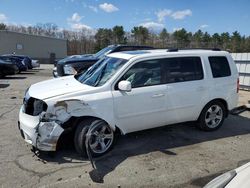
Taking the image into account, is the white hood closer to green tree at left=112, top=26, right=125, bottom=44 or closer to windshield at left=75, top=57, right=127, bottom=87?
windshield at left=75, top=57, right=127, bottom=87

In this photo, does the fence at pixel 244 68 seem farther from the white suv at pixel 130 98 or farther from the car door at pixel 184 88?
the car door at pixel 184 88

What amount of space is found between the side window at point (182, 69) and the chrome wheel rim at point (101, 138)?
154cm

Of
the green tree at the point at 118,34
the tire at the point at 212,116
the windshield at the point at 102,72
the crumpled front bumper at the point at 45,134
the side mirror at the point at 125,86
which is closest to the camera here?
the crumpled front bumper at the point at 45,134

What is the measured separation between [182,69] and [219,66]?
105 cm

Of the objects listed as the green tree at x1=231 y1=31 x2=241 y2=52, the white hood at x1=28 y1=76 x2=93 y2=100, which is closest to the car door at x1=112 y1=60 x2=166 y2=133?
the white hood at x1=28 y1=76 x2=93 y2=100

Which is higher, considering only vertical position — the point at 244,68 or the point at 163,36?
the point at 163,36

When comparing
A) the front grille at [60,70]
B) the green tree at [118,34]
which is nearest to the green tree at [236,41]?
the green tree at [118,34]

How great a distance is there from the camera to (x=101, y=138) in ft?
16.9

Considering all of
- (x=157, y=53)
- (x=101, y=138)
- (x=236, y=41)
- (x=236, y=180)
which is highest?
(x=236, y=41)

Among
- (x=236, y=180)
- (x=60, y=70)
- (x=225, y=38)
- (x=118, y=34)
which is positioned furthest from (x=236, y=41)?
(x=236, y=180)

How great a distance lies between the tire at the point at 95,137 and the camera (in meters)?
4.88

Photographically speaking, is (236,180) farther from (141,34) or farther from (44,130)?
(141,34)

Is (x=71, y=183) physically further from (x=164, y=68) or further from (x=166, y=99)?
(x=164, y=68)

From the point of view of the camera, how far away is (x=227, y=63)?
6703mm
